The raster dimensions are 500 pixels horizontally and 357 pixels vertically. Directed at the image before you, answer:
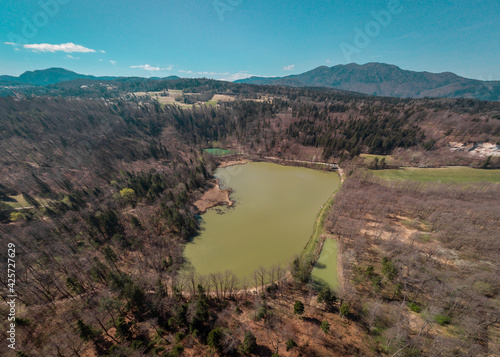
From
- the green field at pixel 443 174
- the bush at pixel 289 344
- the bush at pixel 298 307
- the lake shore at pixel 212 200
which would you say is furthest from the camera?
the green field at pixel 443 174

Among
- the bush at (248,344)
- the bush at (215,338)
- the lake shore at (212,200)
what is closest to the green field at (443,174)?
the lake shore at (212,200)

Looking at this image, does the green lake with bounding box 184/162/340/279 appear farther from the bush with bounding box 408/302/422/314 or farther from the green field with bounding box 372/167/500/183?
the green field with bounding box 372/167/500/183

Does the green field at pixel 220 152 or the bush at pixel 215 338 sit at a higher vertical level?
the green field at pixel 220 152

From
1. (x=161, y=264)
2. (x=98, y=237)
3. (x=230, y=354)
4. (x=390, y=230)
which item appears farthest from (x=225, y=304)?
(x=390, y=230)

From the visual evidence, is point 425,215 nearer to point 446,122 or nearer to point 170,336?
point 170,336

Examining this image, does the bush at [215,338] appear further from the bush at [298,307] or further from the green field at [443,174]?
the green field at [443,174]

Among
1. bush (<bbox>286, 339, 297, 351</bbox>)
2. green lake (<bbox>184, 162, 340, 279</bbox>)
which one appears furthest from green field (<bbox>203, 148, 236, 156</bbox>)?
bush (<bbox>286, 339, 297, 351</bbox>)

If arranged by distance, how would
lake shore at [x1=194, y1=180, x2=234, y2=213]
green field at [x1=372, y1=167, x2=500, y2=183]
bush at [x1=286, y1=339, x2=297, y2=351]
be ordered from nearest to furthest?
bush at [x1=286, y1=339, x2=297, y2=351] → lake shore at [x1=194, y1=180, x2=234, y2=213] → green field at [x1=372, y1=167, x2=500, y2=183]
